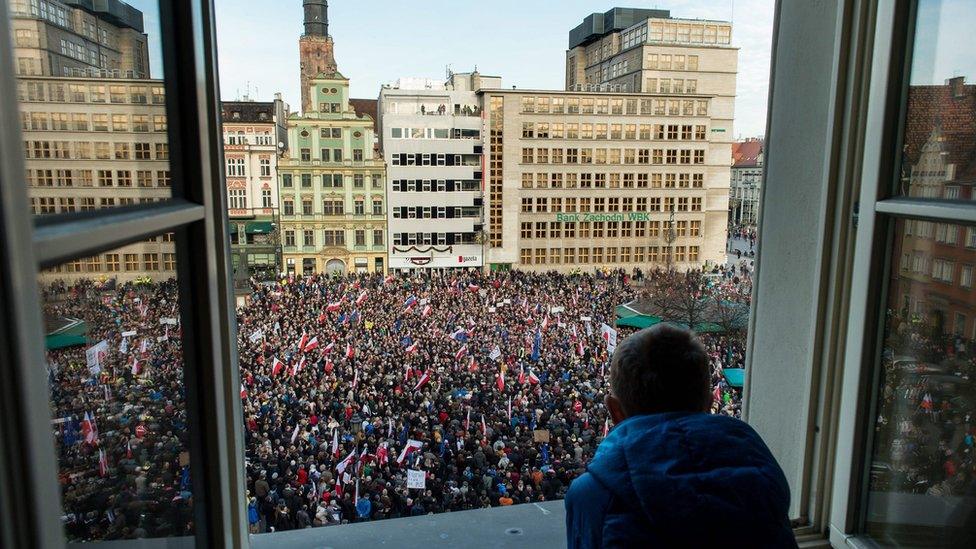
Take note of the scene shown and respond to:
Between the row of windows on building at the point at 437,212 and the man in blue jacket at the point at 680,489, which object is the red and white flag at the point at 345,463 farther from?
the row of windows on building at the point at 437,212

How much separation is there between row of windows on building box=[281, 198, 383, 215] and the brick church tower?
10.2m

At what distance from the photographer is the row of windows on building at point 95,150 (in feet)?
0.83

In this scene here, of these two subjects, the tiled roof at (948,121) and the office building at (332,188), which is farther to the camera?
the office building at (332,188)

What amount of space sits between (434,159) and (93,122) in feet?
49.5

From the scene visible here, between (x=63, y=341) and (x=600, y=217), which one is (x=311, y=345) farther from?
(x=63, y=341)

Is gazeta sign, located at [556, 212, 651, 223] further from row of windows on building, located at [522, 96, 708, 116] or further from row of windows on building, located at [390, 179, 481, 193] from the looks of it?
row of windows on building, located at [522, 96, 708, 116]

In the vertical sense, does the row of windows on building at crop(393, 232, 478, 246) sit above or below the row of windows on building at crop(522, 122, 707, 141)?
below

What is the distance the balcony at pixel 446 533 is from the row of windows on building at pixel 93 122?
21.9 inches

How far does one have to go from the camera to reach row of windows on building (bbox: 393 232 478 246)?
15438 millimetres

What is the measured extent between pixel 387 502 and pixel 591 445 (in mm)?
2063

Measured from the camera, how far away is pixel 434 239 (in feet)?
51.4

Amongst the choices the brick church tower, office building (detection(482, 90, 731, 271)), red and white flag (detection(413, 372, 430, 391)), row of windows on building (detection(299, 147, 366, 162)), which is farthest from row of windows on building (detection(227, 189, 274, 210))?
the brick church tower

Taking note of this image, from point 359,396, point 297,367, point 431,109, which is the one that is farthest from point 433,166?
point 359,396

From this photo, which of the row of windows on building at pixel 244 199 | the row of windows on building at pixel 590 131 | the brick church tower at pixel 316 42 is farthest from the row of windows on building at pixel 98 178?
the brick church tower at pixel 316 42
